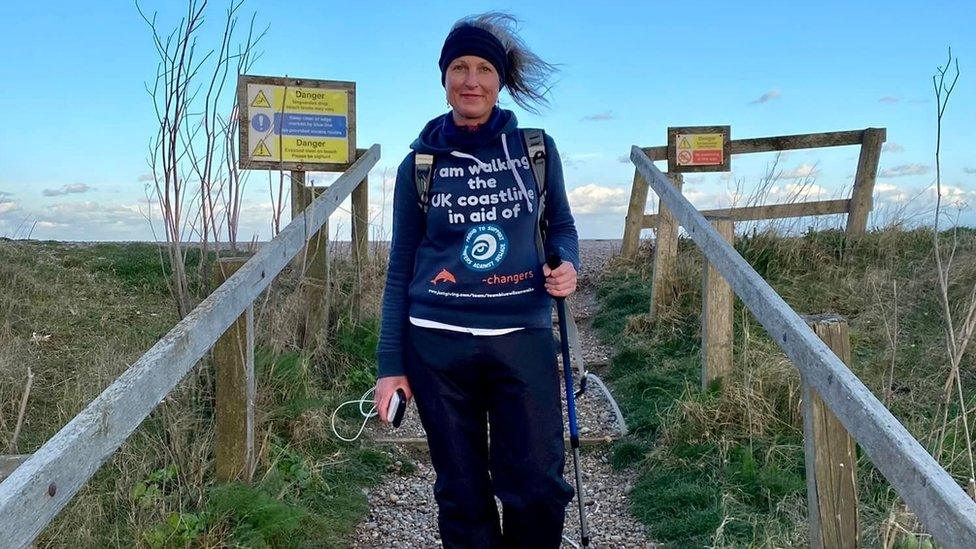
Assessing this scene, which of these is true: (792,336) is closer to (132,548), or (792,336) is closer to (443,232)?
(443,232)

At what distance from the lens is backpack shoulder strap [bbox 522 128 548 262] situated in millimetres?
2510

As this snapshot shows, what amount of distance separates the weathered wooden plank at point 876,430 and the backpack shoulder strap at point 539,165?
0.81m

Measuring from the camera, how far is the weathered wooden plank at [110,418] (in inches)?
59.3

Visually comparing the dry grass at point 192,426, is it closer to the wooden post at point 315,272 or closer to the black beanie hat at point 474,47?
the wooden post at point 315,272

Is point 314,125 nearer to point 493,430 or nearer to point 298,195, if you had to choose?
point 298,195

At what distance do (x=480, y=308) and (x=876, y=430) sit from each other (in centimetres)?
110

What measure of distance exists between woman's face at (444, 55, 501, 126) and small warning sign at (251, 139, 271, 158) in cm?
291

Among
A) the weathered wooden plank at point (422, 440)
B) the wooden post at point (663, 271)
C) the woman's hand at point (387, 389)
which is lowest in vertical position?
the weathered wooden plank at point (422, 440)

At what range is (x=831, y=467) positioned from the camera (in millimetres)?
2502

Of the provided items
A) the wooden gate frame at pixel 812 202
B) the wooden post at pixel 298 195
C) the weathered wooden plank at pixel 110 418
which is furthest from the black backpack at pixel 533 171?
the wooden gate frame at pixel 812 202

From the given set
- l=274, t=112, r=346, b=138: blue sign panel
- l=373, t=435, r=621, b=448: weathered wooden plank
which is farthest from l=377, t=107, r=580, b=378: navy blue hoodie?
l=274, t=112, r=346, b=138: blue sign panel

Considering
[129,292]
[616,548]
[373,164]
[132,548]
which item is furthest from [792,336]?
[129,292]

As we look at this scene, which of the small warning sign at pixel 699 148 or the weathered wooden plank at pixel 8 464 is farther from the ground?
the small warning sign at pixel 699 148

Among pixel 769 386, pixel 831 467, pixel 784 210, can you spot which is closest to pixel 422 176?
pixel 831 467
